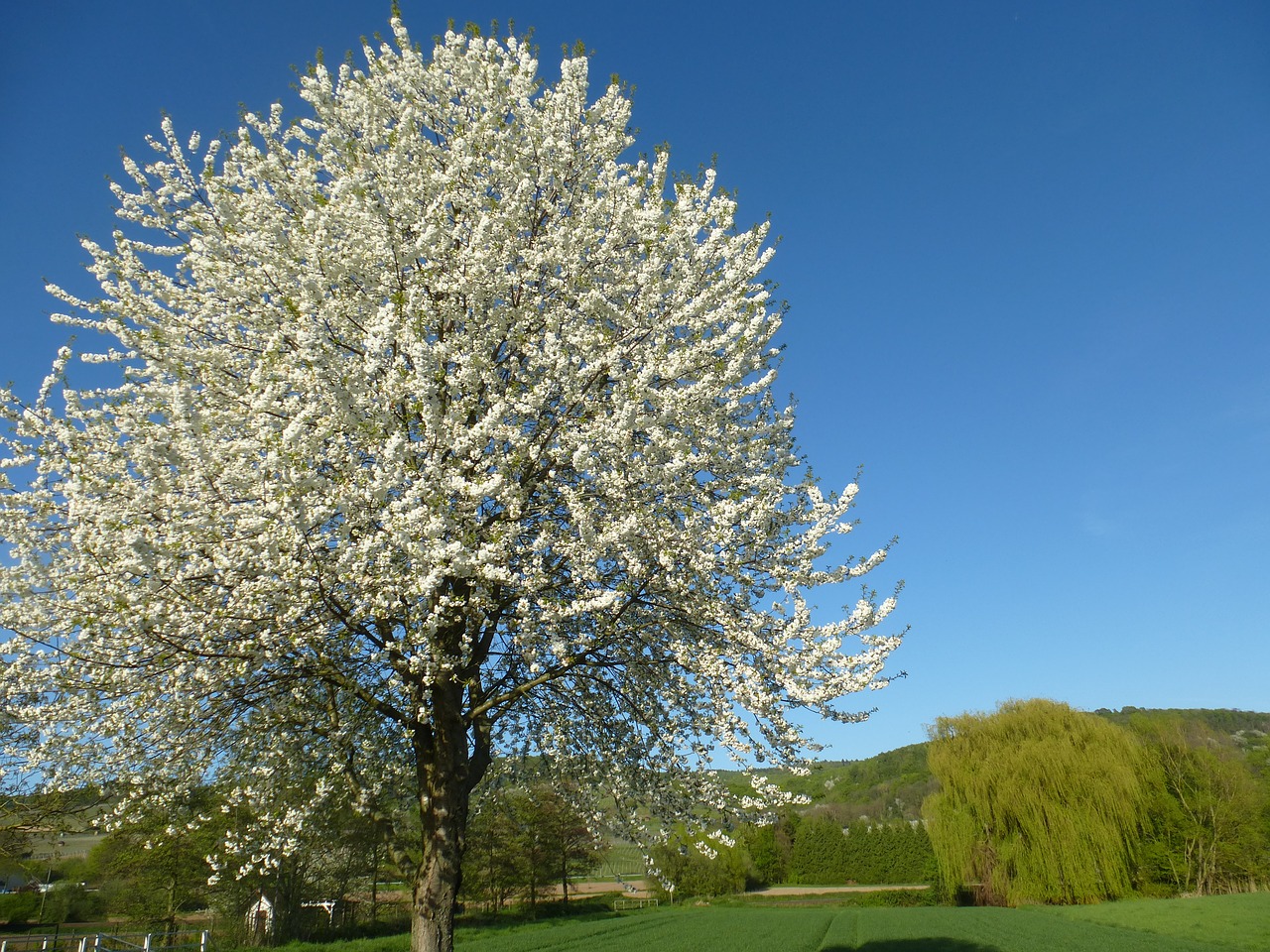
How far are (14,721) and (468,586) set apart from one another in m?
5.35

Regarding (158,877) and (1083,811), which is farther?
(1083,811)

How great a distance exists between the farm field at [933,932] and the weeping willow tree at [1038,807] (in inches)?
116

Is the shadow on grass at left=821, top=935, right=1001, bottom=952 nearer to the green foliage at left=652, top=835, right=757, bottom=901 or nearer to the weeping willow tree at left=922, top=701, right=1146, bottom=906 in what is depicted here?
the weeping willow tree at left=922, top=701, right=1146, bottom=906

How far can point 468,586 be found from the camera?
9305mm

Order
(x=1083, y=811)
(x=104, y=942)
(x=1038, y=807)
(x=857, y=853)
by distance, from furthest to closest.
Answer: (x=857, y=853), (x=1038, y=807), (x=1083, y=811), (x=104, y=942)

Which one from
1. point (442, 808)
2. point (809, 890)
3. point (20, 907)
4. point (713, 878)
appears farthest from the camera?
point (809, 890)

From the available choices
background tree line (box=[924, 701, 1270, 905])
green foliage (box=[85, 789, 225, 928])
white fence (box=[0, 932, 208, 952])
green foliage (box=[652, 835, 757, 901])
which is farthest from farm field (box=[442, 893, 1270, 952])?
green foliage (box=[652, 835, 757, 901])

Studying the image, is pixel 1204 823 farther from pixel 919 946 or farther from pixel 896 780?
pixel 896 780

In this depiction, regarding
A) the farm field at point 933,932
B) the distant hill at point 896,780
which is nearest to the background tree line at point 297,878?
the farm field at point 933,932

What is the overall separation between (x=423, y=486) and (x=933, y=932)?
32.7m

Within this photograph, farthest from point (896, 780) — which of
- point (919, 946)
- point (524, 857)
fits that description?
point (919, 946)

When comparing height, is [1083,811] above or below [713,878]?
above

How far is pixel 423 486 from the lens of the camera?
7.27 meters

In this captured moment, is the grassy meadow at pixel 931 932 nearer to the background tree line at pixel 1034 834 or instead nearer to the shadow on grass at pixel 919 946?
the shadow on grass at pixel 919 946
